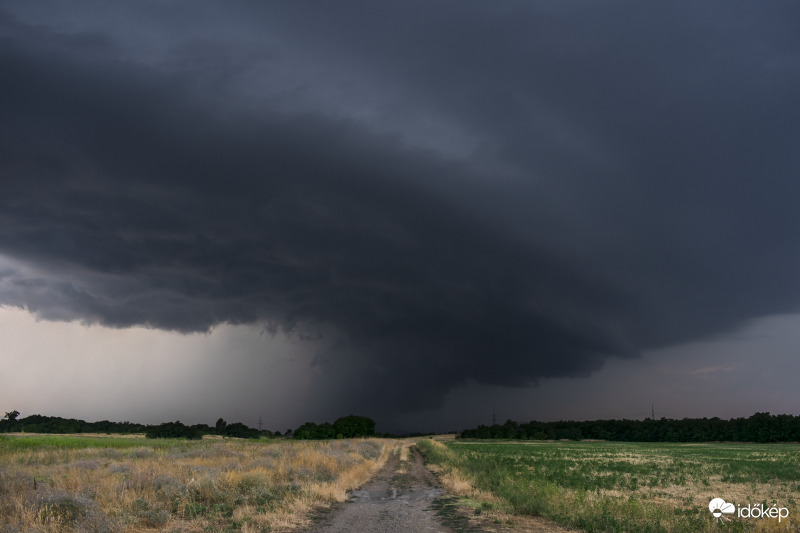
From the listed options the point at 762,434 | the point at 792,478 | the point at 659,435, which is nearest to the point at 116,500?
the point at 792,478

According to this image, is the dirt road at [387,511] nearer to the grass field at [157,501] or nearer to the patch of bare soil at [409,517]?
the patch of bare soil at [409,517]

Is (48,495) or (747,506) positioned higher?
(48,495)

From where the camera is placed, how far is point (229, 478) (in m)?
21.5

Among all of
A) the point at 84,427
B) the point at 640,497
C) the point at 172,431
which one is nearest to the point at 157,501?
the point at 640,497

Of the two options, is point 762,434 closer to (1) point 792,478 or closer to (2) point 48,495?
(1) point 792,478

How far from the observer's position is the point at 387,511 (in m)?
19.5

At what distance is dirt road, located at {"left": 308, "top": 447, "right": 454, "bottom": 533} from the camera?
1600cm

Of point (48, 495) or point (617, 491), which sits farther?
point (617, 491)

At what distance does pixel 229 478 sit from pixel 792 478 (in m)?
39.9

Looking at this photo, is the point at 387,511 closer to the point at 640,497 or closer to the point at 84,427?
the point at 640,497

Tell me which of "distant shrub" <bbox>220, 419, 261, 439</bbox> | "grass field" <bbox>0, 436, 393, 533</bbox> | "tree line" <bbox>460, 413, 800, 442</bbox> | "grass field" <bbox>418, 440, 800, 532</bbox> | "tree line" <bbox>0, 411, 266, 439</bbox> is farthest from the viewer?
"distant shrub" <bbox>220, 419, 261, 439</bbox>

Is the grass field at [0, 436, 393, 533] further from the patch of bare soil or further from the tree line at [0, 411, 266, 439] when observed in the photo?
the tree line at [0, 411, 266, 439]

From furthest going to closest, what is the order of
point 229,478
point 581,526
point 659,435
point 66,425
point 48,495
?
1. point 659,435
2. point 66,425
3. point 229,478
4. point 581,526
5. point 48,495

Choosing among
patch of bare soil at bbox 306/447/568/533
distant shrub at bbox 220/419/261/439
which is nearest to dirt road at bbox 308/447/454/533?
patch of bare soil at bbox 306/447/568/533
